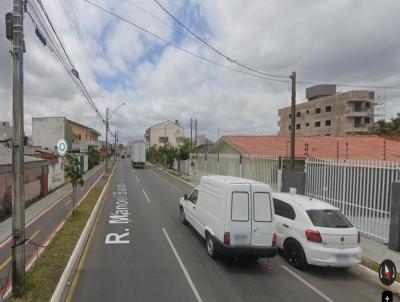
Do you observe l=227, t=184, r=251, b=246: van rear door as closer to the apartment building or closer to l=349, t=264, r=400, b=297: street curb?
l=349, t=264, r=400, b=297: street curb

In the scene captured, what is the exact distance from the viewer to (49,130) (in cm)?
5219

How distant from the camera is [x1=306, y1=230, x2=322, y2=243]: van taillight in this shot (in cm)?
850

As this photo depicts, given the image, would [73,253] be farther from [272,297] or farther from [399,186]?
[399,186]

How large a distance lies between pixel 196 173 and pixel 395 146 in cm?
2085

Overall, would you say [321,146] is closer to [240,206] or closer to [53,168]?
[240,206]

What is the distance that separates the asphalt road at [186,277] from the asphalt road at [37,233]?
1502 millimetres

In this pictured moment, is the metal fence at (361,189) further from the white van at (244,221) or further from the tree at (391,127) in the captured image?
the tree at (391,127)

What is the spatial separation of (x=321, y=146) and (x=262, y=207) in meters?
20.6

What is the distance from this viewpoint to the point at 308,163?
51.8ft

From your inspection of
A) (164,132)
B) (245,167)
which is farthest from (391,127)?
(164,132)

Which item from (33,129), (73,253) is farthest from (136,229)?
(33,129)

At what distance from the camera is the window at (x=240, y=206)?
8758 millimetres

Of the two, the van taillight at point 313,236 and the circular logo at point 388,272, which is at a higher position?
the circular logo at point 388,272

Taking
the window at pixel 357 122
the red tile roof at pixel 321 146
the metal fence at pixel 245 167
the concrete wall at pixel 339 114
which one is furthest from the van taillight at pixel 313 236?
the window at pixel 357 122
